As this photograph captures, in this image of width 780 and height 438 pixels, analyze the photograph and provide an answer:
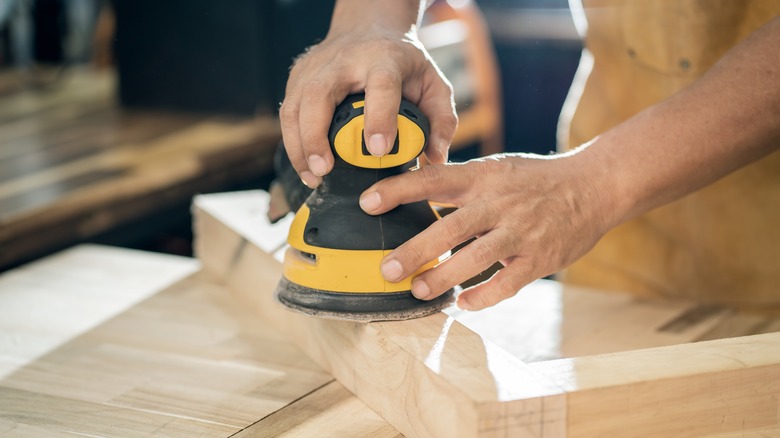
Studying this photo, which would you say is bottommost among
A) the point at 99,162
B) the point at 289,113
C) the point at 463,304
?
the point at 99,162

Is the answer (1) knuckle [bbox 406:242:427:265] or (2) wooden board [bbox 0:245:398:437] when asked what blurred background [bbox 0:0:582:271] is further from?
(1) knuckle [bbox 406:242:427:265]

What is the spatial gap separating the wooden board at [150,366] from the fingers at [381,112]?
0.29 meters

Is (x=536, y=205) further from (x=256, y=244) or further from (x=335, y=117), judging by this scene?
(x=256, y=244)

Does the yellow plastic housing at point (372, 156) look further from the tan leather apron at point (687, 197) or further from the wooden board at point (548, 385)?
the tan leather apron at point (687, 197)

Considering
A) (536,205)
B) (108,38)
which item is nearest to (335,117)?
(536,205)

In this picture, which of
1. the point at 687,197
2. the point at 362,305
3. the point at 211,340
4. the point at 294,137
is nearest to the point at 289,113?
the point at 294,137

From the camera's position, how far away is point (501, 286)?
3.43 ft

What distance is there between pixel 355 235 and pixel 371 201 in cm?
4

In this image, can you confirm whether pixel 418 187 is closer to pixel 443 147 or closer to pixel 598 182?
pixel 443 147

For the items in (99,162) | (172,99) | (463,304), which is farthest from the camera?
(172,99)

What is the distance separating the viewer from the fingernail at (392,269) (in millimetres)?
980

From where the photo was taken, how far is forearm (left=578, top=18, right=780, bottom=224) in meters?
1.06

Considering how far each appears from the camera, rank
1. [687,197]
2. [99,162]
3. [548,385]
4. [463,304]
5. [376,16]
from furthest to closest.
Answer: [99,162] → [687,197] → [376,16] → [463,304] → [548,385]

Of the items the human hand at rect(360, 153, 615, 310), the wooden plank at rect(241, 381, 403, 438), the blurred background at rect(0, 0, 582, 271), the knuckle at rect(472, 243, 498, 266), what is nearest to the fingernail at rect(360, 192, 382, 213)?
the human hand at rect(360, 153, 615, 310)
